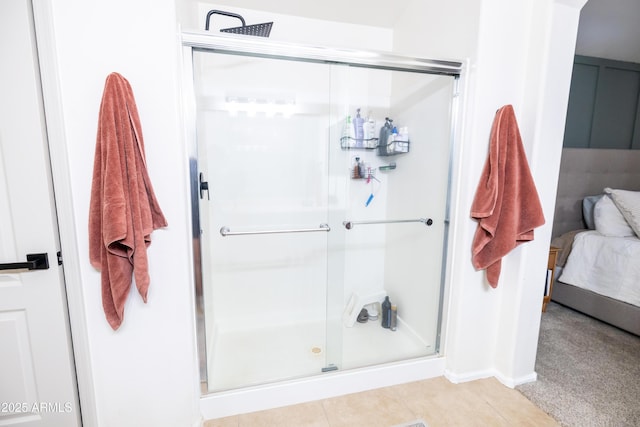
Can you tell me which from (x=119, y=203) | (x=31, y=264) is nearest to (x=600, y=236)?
(x=119, y=203)

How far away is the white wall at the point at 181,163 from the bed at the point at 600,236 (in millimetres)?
1254

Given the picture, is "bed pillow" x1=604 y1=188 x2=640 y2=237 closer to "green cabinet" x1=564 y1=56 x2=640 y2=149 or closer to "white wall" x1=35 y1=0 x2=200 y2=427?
"green cabinet" x1=564 y1=56 x2=640 y2=149

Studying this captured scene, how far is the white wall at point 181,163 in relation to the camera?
1.13m

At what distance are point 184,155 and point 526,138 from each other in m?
1.79

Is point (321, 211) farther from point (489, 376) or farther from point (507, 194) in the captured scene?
point (489, 376)

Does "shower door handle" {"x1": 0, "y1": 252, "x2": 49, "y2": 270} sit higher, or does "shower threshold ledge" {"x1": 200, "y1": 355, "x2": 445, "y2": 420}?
"shower door handle" {"x1": 0, "y1": 252, "x2": 49, "y2": 270}

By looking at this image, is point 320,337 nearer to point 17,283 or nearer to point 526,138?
point 17,283

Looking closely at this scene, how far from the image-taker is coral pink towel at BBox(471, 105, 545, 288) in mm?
1497

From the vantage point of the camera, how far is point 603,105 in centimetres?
318

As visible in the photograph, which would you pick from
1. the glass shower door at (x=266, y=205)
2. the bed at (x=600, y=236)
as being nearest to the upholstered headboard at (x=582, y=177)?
the bed at (x=600, y=236)

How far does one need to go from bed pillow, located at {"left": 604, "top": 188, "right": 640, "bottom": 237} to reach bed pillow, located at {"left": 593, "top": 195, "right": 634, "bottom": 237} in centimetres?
5

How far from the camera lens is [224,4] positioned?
2.03m

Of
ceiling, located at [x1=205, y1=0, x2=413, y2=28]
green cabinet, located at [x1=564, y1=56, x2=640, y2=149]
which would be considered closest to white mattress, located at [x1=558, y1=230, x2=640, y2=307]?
green cabinet, located at [x1=564, y1=56, x2=640, y2=149]

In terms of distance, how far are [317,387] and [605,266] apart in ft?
8.60
